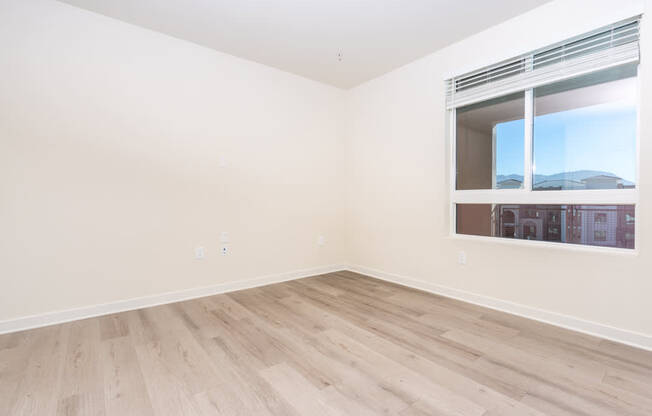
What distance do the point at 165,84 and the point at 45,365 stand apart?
2.40 meters

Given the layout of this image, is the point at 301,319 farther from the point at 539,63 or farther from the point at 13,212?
the point at 539,63

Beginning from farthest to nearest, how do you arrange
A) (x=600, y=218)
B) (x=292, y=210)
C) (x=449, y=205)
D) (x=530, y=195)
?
(x=292, y=210)
(x=449, y=205)
(x=530, y=195)
(x=600, y=218)

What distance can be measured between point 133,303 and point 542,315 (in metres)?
3.50

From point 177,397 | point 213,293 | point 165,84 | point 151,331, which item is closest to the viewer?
point 177,397

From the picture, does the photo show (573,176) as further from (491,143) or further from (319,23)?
(319,23)

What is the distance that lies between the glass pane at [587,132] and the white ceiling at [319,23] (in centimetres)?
75

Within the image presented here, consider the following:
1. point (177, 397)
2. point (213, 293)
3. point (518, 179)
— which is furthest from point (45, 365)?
point (518, 179)

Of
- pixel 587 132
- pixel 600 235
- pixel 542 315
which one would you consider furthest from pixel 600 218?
pixel 542 315

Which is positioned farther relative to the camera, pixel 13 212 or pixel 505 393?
pixel 13 212

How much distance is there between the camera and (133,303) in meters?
2.79

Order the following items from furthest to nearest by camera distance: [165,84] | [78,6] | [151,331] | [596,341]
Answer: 1. [165,84]
2. [78,6]
3. [151,331]
4. [596,341]

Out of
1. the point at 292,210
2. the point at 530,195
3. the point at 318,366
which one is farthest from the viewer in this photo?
the point at 292,210

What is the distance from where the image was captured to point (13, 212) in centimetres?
233

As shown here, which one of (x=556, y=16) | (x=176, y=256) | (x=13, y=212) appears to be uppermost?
(x=556, y=16)
